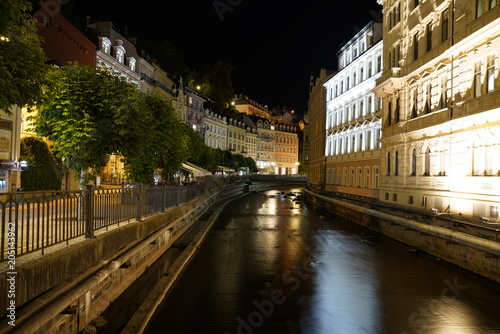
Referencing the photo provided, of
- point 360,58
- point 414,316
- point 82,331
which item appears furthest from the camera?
point 360,58

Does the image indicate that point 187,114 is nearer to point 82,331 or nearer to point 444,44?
point 444,44

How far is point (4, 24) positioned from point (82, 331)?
5561 mm

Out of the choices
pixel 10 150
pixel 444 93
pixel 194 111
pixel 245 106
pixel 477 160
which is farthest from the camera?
pixel 245 106

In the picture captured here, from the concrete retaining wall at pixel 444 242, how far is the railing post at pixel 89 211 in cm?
1064

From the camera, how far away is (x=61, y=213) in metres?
7.89

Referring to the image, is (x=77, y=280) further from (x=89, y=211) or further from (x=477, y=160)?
(x=477, y=160)

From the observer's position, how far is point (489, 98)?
1694 centimetres

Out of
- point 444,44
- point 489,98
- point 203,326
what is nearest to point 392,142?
point 444,44

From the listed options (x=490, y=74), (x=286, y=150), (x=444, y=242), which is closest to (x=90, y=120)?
(x=444, y=242)

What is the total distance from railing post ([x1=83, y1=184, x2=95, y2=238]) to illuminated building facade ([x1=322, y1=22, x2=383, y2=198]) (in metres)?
28.0

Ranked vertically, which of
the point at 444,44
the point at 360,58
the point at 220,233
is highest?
the point at 360,58

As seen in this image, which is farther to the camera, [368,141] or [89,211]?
[368,141]

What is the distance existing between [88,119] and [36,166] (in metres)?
14.5

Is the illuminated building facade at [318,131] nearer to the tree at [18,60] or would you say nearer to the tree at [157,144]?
the tree at [157,144]
